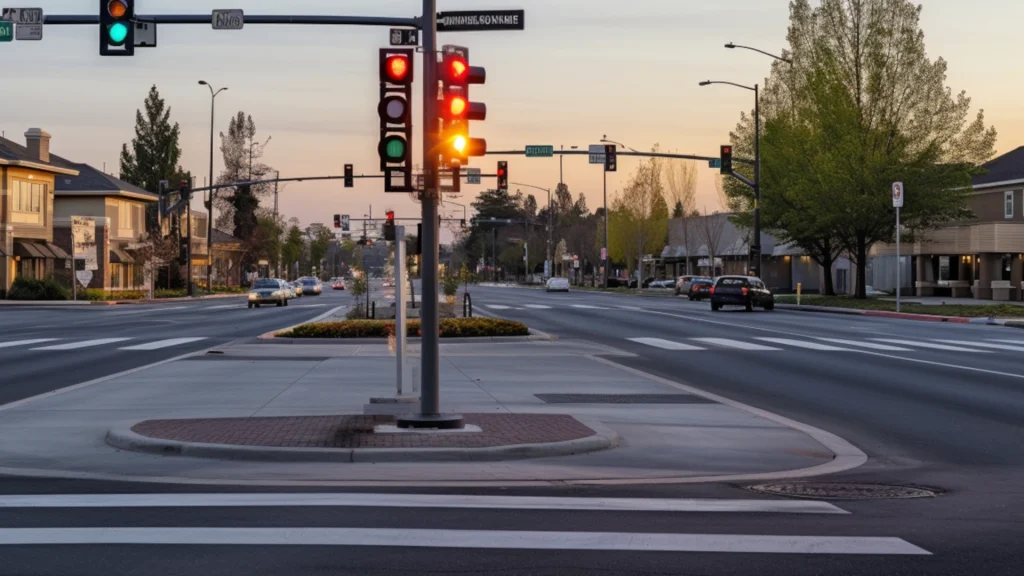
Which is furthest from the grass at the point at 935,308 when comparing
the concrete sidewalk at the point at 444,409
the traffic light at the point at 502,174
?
the concrete sidewalk at the point at 444,409

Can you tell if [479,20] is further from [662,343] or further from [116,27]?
[662,343]

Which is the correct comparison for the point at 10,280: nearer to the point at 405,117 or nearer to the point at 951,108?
the point at 951,108

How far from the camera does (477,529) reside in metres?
8.38

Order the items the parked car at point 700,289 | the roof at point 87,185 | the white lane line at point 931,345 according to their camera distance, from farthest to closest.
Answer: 1. the roof at point 87,185
2. the parked car at point 700,289
3. the white lane line at point 931,345

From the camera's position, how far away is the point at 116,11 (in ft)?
63.1

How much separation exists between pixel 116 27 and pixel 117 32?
0.26 feet

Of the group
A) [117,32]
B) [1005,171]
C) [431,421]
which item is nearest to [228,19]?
[117,32]

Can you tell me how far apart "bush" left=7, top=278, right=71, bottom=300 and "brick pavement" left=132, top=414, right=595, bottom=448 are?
190 ft

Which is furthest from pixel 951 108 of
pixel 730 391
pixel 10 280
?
pixel 10 280

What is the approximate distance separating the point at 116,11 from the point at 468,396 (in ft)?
27.4

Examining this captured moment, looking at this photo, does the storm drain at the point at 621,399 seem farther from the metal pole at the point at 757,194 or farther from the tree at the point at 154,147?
A: the tree at the point at 154,147

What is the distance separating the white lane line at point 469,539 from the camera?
25.5ft

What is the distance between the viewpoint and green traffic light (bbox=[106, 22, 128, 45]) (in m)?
19.2

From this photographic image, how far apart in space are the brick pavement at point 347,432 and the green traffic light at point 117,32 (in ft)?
25.7
